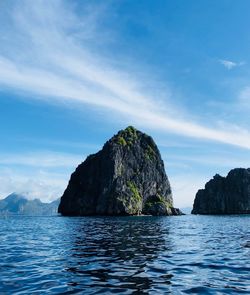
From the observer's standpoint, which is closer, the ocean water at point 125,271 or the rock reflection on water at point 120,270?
the ocean water at point 125,271

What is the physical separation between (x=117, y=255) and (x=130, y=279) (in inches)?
392

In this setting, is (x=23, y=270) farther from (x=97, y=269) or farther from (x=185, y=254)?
(x=185, y=254)

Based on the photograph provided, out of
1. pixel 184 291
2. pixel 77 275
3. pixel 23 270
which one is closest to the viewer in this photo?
pixel 184 291

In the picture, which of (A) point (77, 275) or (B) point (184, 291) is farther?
(A) point (77, 275)

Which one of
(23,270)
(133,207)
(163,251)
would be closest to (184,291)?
(23,270)

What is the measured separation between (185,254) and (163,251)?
8.09 feet

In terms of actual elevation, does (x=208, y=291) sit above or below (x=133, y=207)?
below

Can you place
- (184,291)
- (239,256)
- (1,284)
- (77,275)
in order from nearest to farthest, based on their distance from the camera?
(184,291) < (1,284) < (77,275) < (239,256)

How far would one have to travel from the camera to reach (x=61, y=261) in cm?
2680

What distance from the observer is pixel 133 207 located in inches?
7849

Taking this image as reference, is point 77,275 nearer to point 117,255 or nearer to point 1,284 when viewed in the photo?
point 1,284

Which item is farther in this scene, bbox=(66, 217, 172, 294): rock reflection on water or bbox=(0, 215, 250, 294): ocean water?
bbox=(66, 217, 172, 294): rock reflection on water

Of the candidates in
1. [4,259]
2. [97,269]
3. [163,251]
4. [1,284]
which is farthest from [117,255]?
[1,284]

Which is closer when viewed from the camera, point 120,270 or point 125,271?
point 125,271
